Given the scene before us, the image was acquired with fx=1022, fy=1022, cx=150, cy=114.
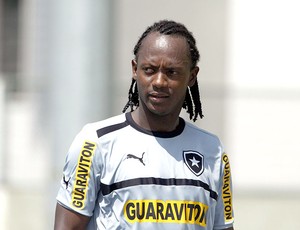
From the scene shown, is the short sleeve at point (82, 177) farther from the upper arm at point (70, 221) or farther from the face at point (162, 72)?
the face at point (162, 72)

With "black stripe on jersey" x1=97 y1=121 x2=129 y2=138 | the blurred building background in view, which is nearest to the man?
"black stripe on jersey" x1=97 y1=121 x2=129 y2=138

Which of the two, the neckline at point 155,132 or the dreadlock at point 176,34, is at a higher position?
the dreadlock at point 176,34

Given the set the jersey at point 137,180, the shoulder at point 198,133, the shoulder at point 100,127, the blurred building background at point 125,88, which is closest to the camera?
the jersey at point 137,180

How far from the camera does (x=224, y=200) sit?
425 centimetres

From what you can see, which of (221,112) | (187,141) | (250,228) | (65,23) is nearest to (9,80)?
(221,112)

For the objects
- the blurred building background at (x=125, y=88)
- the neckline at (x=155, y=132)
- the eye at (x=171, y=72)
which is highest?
the eye at (x=171, y=72)

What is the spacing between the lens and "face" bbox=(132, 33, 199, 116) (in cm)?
396

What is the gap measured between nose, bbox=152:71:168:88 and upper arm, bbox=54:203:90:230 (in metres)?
0.60

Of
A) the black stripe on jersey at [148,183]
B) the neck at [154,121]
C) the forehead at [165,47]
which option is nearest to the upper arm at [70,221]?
the black stripe on jersey at [148,183]

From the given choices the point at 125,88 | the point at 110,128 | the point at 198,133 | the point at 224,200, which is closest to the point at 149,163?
the point at 110,128

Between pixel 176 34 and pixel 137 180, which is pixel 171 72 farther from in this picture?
pixel 137 180

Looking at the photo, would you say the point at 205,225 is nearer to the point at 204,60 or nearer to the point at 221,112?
the point at 221,112

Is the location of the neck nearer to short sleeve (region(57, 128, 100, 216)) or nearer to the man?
the man

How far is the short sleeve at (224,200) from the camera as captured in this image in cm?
421
